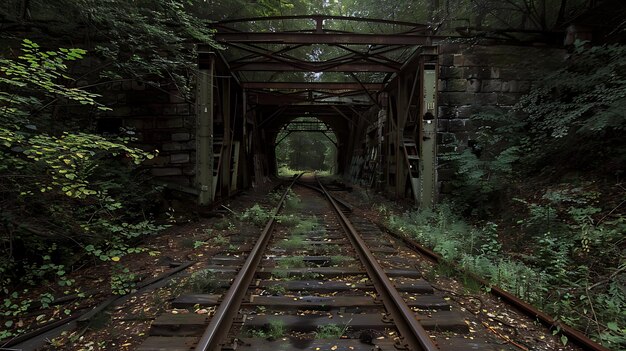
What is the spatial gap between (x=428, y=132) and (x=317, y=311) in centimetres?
668

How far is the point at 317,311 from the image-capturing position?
11.7 feet

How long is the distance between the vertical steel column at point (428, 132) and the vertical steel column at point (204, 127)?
5350 mm

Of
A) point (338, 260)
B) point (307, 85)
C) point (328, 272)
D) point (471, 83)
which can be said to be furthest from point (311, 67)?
point (328, 272)

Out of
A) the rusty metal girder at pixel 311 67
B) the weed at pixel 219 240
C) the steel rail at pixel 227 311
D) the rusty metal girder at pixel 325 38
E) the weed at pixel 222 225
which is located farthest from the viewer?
the rusty metal girder at pixel 311 67

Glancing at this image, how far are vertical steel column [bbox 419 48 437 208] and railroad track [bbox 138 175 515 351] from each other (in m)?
4.22

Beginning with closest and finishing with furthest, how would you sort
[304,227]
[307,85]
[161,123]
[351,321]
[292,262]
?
[351,321], [292,262], [304,227], [161,123], [307,85]

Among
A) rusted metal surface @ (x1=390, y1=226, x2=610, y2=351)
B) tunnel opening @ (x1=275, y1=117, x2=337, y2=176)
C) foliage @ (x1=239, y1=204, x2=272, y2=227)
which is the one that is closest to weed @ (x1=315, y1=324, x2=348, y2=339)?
rusted metal surface @ (x1=390, y1=226, x2=610, y2=351)

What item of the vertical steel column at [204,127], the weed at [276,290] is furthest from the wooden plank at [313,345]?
the vertical steel column at [204,127]

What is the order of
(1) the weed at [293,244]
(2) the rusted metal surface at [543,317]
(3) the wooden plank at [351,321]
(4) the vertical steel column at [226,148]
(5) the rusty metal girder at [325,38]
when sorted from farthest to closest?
(4) the vertical steel column at [226,148] < (5) the rusty metal girder at [325,38] < (1) the weed at [293,244] < (3) the wooden plank at [351,321] < (2) the rusted metal surface at [543,317]

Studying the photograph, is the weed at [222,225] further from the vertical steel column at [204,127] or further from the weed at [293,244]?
the weed at [293,244]

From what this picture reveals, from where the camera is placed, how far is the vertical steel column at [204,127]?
8586 mm

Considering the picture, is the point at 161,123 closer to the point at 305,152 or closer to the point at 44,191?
the point at 44,191

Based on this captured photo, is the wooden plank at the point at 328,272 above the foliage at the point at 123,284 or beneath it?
above

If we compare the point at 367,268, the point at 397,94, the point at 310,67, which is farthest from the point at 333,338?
the point at 397,94
